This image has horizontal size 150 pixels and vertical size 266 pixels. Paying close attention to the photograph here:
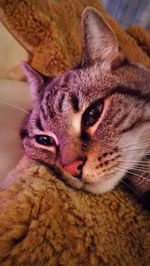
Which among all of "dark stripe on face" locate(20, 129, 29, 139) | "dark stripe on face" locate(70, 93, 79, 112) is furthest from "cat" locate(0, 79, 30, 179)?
"dark stripe on face" locate(70, 93, 79, 112)

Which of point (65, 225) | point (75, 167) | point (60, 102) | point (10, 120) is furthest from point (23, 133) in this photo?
point (65, 225)

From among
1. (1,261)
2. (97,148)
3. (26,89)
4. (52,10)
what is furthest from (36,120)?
(52,10)

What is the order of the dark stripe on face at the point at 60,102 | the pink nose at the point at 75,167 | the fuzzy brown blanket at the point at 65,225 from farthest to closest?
1. the dark stripe on face at the point at 60,102
2. the pink nose at the point at 75,167
3. the fuzzy brown blanket at the point at 65,225

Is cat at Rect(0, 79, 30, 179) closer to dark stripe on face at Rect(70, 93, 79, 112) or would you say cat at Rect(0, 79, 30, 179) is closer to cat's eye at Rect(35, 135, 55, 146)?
cat's eye at Rect(35, 135, 55, 146)

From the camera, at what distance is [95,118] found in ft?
2.57

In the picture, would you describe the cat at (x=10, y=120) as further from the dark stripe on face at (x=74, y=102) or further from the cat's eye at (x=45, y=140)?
the dark stripe on face at (x=74, y=102)

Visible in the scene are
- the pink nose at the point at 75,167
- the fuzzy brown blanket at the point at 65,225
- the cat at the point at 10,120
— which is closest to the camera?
the fuzzy brown blanket at the point at 65,225

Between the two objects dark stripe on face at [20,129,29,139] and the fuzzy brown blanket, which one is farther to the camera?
dark stripe on face at [20,129,29,139]

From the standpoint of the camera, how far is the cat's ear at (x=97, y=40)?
0.85m

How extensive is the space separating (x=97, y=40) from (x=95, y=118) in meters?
0.24

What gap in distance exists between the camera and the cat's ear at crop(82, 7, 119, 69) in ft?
2.79

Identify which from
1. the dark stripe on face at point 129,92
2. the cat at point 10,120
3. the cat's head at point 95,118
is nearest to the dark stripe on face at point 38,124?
the cat's head at point 95,118

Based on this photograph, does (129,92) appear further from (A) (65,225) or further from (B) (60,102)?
(A) (65,225)

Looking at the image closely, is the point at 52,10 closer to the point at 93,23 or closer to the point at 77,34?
the point at 77,34
